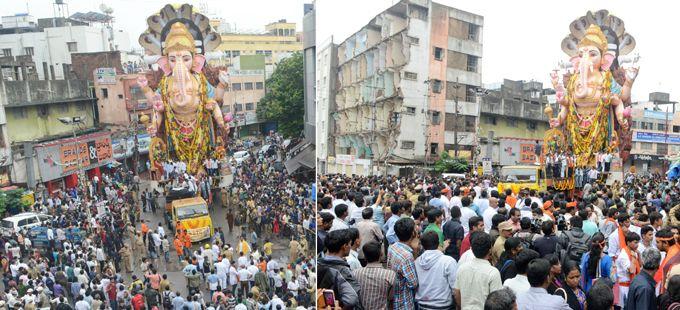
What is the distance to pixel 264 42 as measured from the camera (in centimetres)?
433

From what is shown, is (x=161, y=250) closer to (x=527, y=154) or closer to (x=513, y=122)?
(x=527, y=154)

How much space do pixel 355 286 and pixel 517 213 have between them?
278cm

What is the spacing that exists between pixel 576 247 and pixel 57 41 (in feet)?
15.2

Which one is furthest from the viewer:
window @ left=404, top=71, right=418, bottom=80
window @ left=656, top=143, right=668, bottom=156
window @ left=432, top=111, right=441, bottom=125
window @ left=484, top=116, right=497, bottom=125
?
window @ left=656, top=143, right=668, bottom=156

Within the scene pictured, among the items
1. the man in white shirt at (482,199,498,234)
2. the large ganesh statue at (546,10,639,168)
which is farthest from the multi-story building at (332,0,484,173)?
the man in white shirt at (482,199,498,234)

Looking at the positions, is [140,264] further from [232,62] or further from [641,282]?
[641,282]

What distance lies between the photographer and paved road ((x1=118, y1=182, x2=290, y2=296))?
4.16 metres

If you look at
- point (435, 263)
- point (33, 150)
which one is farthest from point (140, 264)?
point (435, 263)

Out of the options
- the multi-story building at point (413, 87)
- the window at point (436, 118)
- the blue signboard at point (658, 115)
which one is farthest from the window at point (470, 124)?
the blue signboard at point (658, 115)

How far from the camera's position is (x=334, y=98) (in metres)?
13.1

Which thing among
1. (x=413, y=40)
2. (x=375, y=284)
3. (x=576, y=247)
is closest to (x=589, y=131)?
(x=413, y=40)

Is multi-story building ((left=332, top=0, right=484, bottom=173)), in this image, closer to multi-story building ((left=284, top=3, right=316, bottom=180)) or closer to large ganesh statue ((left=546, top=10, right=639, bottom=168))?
large ganesh statue ((left=546, top=10, right=639, bottom=168))

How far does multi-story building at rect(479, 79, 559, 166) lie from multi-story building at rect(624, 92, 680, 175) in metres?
2.59

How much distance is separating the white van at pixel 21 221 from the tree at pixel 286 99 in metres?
1.74
